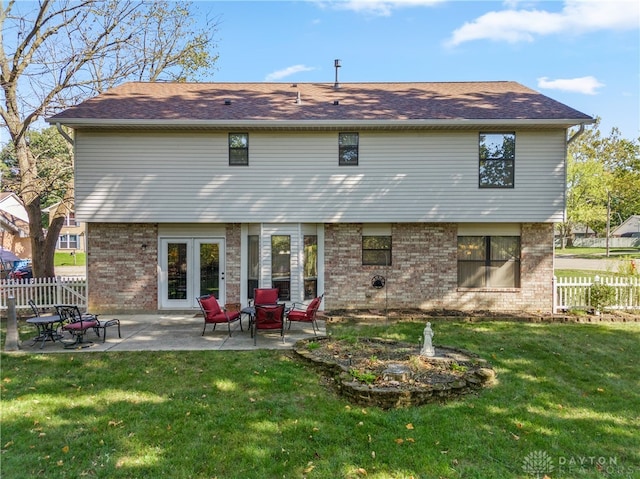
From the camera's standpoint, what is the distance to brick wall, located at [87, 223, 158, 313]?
11.0m

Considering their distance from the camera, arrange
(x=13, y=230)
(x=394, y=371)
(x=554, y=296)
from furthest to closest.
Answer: (x=13, y=230) → (x=554, y=296) → (x=394, y=371)

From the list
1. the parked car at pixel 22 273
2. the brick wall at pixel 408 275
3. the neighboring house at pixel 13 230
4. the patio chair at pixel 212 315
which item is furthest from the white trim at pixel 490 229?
the neighboring house at pixel 13 230

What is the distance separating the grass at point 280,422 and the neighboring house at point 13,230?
910 inches

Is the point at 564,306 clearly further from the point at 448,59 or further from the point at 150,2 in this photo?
the point at 150,2

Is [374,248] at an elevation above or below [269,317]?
above

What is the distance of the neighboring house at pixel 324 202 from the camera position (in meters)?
10.6

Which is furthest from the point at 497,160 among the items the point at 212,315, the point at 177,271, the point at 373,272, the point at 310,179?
the point at 177,271

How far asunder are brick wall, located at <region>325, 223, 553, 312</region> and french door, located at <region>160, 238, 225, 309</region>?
3493 mm

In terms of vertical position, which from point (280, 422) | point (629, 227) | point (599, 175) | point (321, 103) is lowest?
point (280, 422)

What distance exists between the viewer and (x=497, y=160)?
35.2ft

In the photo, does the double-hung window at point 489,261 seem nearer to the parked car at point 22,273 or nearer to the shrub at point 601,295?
the shrub at point 601,295

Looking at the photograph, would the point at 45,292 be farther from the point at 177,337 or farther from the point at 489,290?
the point at 489,290

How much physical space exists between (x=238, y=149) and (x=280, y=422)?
8.20 metres

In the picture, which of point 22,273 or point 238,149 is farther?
point 22,273
